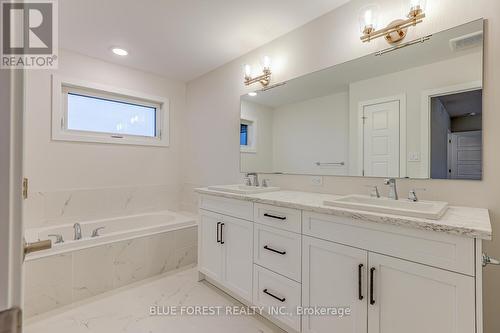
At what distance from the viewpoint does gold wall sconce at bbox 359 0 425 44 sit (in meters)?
1.46

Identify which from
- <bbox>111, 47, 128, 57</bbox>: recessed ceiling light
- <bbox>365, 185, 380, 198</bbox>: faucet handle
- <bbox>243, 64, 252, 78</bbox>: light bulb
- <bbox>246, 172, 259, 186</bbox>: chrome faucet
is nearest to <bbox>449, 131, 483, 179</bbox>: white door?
<bbox>365, 185, 380, 198</bbox>: faucet handle

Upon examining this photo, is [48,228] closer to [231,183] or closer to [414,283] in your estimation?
[231,183]

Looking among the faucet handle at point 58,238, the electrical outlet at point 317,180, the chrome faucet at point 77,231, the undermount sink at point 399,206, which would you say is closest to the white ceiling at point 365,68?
the electrical outlet at point 317,180

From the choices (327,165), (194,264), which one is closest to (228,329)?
(194,264)

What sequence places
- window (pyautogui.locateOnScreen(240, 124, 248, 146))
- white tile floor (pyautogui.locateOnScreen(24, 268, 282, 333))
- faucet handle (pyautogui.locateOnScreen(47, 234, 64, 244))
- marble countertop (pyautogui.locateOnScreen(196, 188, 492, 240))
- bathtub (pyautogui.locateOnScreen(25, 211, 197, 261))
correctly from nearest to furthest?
marble countertop (pyautogui.locateOnScreen(196, 188, 492, 240)) → white tile floor (pyautogui.locateOnScreen(24, 268, 282, 333)) → bathtub (pyautogui.locateOnScreen(25, 211, 197, 261)) → faucet handle (pyautogui.locateOnScreen(47, 234, 64, 244)) → window (pyautogui.locateOnScreen(240, 124, 248, 146))

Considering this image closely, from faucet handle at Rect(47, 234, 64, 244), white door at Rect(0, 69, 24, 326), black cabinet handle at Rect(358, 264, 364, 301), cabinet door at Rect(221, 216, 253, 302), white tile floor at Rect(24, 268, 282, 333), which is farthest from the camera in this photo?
faucet handle at Rect(47, 234, 64, 244)

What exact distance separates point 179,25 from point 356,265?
2.25 m

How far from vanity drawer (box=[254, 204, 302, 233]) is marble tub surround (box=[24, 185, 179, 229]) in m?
1.96

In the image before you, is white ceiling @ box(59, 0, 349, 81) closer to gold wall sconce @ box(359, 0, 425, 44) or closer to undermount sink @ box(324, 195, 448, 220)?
gold wall sconce @ box(359, 0, 425, 44)

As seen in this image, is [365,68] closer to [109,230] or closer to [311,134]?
[311,134]

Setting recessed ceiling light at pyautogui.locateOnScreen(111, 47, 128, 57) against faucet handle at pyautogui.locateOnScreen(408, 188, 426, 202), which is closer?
faucet handle at pyautogui.locateOnScreen(408, 188, 426, 202)

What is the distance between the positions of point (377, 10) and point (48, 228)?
11.1 feet

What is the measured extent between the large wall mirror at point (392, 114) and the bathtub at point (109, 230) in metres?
1.40

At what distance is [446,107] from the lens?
1.43 metres
